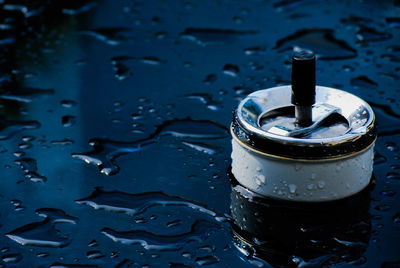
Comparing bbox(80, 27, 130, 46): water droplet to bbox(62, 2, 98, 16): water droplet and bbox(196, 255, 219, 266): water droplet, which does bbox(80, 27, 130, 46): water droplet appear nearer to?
bbox(62, 2, 98, 16): water droplet

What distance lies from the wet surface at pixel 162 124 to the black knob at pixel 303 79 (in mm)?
237

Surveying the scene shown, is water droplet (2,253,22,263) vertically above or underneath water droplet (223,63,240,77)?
underneath

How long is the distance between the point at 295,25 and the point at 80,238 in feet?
4.16

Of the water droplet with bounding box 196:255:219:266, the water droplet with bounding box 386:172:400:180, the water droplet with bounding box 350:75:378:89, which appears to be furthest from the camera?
the water droplet with bounding box 350:75:378:89

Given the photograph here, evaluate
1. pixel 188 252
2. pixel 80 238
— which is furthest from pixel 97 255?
pixel 188 252

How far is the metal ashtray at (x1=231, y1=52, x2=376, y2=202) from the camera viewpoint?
1.19m

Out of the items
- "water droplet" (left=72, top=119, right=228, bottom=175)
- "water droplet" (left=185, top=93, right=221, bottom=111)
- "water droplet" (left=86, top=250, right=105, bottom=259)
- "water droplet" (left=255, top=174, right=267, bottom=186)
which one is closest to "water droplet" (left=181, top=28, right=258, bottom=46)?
"water droplet" (left=185, top=93, right=221, bottom=111)

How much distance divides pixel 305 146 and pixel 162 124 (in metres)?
0.57

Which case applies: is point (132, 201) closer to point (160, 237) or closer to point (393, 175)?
point (160, 237)

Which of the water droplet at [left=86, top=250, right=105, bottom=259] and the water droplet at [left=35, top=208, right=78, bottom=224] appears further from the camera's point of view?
the water droplet at [left=35, top=208, right=78, bottom=224]

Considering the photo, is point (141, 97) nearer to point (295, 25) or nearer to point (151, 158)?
point (151, 158)

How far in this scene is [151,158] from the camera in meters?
1.51

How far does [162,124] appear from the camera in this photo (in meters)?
1.66

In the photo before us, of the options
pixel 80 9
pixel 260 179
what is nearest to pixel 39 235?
pixel 260 179
